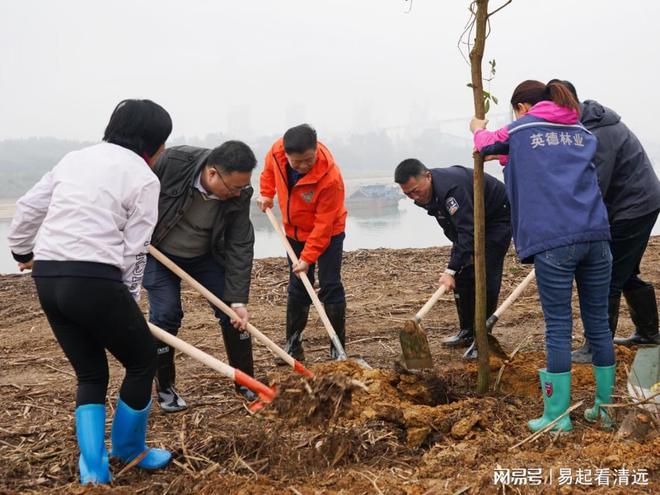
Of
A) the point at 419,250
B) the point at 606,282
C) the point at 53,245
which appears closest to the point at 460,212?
the point at 606,282

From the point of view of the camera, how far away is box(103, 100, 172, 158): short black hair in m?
2.93

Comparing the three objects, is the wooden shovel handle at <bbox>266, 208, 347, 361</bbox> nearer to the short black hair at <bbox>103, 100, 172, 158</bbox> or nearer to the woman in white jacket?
the woman in white jacket

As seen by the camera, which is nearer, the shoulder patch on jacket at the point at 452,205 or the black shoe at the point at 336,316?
the shoulder patch on jacket at the point at 452,205

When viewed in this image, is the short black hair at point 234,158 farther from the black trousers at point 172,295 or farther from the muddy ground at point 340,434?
the muddy ground at point 340,434

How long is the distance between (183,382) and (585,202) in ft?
8.98

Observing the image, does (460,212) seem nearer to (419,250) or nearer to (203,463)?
(203,463)

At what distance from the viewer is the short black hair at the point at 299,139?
4.46 m

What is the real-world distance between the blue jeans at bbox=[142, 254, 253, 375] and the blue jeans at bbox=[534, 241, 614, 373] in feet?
5.94

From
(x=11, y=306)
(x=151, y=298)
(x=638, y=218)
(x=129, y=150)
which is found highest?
(x=129, y=150)

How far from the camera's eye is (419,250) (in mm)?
9297

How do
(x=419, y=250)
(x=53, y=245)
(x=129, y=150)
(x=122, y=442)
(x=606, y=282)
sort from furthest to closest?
1. (x=419, y=250)
2. (x=606, y=282)
3. (x=122, y=442)
4. (x=129, y=150)
5. (x=53, y=245)

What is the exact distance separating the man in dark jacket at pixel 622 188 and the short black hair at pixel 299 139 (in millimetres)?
1678

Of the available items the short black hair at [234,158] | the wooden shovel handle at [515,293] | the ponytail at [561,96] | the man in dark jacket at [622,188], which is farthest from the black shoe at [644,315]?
the short black hair at [234,158]

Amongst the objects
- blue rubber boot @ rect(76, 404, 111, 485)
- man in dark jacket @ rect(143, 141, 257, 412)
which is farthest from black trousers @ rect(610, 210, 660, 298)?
blue rubber boot @ rect(76, 404, 111, 485)
